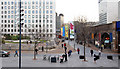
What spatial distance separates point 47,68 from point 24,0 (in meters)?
66.9

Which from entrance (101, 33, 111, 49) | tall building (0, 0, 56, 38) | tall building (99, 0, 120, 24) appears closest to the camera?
entrance (101, 33, 111, 49)

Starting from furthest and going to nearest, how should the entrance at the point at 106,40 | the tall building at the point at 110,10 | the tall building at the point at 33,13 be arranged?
the tall building at the point at 33,13, the tall building at the point at 110,10, the entrance at the point at 106,40

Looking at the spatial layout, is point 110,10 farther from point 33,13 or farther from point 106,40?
point 33,13

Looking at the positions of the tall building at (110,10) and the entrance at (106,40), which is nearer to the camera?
the entrance at (106,40)

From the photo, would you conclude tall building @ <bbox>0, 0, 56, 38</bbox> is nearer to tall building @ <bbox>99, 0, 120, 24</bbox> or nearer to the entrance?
tall building @ <bbox>99, 0, 120, 24</bbox>

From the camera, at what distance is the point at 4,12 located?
74375 millimetres

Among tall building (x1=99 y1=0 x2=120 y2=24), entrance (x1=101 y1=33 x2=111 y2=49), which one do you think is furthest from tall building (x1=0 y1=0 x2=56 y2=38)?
entrance (x1=101 y1=33 x2=111 y2=49)

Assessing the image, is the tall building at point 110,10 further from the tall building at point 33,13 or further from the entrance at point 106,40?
the tall building at point 33,13

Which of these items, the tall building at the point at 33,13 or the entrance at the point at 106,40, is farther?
the tall building at the point at 33,13

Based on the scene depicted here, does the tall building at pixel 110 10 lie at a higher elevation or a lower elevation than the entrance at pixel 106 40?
higher

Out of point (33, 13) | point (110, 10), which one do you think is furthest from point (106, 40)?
point (33, 13)

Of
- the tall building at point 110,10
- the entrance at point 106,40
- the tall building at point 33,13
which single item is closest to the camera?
the entrance at point 106,40

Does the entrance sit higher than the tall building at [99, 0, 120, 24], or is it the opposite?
the tall building at [99, 0, 120, 24]

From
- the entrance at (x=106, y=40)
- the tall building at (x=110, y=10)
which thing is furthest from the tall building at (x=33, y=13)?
the entrance at (x=106, y=40)
